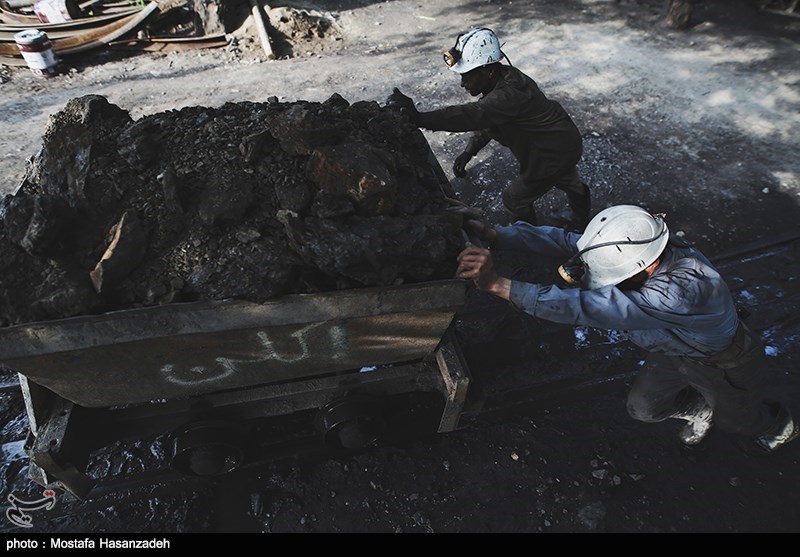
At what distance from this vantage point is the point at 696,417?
9.84ft

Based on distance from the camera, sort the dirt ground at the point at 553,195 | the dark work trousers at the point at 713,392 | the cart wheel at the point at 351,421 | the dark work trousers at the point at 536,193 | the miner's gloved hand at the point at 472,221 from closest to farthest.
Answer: the miner's gloved hand at the point at 472,221 < the cart wheel at the point at 351,421 < the dark work trousers at the point at 713,392 < the dirt ground at the point at 553,195 < the dark work trousers at the point at 536,193

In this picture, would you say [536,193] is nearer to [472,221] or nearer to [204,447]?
[472,221]

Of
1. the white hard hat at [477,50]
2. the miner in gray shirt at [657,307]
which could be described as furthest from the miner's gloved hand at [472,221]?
the white hard hat at [477,50]

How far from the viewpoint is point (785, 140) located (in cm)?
554

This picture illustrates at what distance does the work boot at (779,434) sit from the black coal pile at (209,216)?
7.80 ft

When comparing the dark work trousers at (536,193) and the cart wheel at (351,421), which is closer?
the cart wheel at (351,421)

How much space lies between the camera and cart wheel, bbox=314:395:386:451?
257 centimetres

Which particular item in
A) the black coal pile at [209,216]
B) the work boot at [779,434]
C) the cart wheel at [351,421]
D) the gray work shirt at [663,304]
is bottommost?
the work boot at [779,434]

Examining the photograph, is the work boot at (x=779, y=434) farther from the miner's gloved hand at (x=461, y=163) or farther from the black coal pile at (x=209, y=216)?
the miner's gloved hand at (x=461, y=163)

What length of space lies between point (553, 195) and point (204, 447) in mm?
3898

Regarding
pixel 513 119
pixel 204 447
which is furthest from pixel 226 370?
pixel 513 119

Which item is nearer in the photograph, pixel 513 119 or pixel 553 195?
pixel 513 119

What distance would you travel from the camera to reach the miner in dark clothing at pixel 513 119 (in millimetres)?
3184

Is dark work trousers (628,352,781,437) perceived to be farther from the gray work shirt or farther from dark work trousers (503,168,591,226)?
dark work trousers (503,168,591,226)
